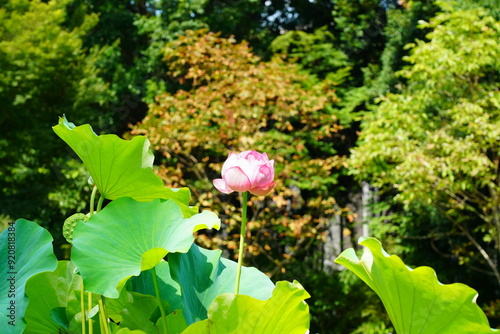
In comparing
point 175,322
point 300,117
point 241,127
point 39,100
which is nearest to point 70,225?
point 175,322

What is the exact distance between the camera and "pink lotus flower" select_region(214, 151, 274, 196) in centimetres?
71

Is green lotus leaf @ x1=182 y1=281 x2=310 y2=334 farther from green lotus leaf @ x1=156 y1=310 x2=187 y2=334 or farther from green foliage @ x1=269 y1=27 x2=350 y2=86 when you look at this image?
green foliage @ x1=269 y1=27 x2=350 y2=86

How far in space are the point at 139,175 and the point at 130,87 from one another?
7.02 metres

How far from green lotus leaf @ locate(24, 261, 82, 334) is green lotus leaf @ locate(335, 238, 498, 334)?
0.37 m

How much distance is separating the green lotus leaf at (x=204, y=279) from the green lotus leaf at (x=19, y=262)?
15cm

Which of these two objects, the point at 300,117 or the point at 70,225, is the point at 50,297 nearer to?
the point at 70,225

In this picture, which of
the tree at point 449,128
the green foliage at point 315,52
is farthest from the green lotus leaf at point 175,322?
the green foliage at point 315,52

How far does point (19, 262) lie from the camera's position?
0.67 m

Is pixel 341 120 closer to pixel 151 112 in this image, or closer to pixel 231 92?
pixel 231 92

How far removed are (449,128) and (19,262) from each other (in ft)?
15.2

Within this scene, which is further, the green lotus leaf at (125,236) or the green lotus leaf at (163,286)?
the green lotus leaf at (163,286)

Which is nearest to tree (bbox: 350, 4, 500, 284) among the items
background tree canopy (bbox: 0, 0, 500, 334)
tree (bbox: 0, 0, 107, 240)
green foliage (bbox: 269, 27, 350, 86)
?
background tree canopy (bbox: 0, 0, 500, 334)

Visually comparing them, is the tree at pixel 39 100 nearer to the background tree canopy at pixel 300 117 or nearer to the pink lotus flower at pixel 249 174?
the background tree canopy at pixel 300 117

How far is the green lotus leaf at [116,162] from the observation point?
0.70m
